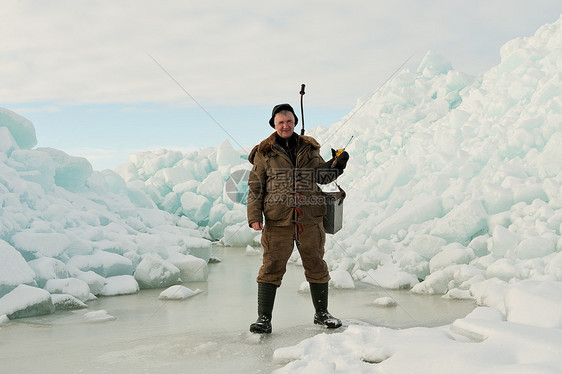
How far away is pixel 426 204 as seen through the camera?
274 inches

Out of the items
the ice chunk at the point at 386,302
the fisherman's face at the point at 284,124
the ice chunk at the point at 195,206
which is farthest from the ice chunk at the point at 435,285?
the ice chunk at the point at 195,206

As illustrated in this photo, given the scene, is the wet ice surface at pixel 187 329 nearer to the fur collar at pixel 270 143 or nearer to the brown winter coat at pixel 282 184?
the brown winter coat at pixel 282 184

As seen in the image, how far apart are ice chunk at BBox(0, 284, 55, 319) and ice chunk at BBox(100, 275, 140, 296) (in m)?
1.01

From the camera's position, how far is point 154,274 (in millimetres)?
5457

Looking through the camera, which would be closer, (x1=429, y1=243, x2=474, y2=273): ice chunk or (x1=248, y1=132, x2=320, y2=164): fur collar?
(x1=248, y1=132, x2=320, y2=164): fur collar

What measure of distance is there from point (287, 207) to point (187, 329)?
42.9 inches

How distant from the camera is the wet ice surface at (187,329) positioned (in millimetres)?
2385

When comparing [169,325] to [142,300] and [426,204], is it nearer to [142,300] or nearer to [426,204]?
[142,300]

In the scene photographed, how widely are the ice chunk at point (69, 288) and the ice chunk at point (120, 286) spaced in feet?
1.26

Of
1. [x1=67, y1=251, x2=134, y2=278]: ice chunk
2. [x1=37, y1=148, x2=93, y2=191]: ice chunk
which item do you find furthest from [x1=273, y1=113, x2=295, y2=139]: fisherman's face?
[x1=37, y1=148, x2=93, y2=191]: ice chunk

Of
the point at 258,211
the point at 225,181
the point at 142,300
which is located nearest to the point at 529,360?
the point at 258,211

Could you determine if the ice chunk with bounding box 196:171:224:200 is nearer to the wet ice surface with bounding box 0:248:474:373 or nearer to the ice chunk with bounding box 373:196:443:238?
the ice chunk with bounding box 373:196:443:238

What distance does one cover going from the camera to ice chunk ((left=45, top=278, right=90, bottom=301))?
4.49m

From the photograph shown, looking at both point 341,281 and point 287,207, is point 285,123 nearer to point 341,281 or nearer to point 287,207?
point 287,207
